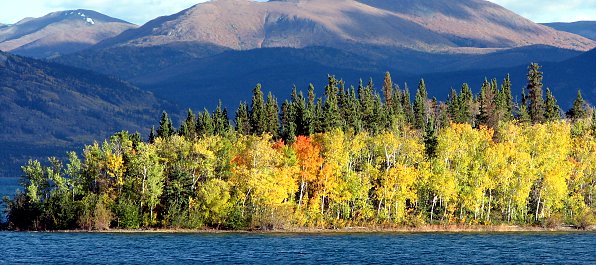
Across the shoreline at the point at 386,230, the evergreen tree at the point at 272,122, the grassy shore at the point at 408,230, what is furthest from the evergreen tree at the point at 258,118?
the shoreline at the point at 386,230

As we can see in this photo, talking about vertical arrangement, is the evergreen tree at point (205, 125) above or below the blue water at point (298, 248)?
above

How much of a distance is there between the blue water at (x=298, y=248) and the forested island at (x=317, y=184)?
18.1ft

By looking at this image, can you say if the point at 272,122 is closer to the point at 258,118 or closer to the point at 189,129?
the point at 258,118

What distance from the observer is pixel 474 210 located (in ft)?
474

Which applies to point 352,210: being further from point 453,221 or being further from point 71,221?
point 71,221

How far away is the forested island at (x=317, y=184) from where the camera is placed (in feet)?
445

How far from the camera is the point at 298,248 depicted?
116562mm

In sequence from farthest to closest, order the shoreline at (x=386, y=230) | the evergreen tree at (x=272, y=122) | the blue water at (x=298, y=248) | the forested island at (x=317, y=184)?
the evergreen tree at (x=272, y=122) → the shoreline at (x=386, y=230) → the forested island at (x=317, y=184) → the blue water at (x=298, y=248)

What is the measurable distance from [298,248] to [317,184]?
2857 cm

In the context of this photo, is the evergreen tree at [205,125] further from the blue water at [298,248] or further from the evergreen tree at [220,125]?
the blue water at [298,248]

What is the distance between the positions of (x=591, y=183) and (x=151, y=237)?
238ft

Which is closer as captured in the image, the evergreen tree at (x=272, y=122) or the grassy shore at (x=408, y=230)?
the grassy shore at (x=408, y=230)

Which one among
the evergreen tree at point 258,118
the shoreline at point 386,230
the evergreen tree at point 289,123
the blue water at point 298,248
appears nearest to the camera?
the blue water at point 298,248

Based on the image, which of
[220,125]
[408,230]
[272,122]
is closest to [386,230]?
[408,230]
